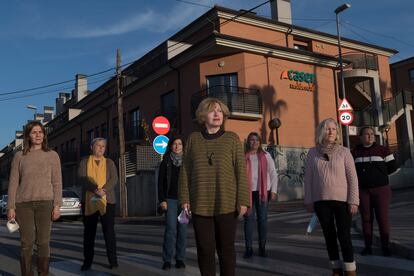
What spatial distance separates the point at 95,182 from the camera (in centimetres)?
632

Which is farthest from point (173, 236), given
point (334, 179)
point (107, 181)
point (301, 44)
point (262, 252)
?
point (301, 44)

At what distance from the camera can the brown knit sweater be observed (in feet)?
16.5

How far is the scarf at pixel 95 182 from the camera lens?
6.23 metres

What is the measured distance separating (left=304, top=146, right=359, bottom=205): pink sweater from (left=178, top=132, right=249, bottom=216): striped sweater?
115 centimetres

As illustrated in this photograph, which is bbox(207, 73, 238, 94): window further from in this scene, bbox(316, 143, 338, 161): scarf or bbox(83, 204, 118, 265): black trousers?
bbox(316, 143, 338, 161): scarf

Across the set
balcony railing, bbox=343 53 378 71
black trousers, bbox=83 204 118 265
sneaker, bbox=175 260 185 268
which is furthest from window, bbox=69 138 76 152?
sneaker, bbox=175 260 185 268

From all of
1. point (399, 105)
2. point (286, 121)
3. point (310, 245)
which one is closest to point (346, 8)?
point (286, 121)

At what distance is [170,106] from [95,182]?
68.0 ft

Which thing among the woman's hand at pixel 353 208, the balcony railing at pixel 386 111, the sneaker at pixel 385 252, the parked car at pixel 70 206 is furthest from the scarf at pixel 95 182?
the balcony railing at pixel 386 111

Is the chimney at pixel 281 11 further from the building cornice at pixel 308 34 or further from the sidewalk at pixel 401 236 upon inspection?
the sidewalk at pixel 401 236

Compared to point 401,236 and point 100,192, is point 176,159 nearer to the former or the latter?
point 100,192

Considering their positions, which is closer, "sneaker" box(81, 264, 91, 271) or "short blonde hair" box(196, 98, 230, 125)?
"short blonde hair" box(196, 98, 230, 125)

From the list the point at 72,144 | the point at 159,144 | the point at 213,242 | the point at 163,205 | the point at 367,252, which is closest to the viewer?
the point at 213,242

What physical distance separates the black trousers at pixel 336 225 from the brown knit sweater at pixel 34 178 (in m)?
2.88
